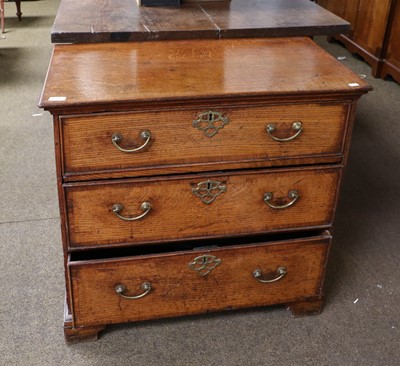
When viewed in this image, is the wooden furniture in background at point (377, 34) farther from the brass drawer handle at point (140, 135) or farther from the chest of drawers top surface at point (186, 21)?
the brass drawer handle at point (140, 135)

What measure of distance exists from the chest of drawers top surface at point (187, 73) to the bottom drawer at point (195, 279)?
0.42 metres

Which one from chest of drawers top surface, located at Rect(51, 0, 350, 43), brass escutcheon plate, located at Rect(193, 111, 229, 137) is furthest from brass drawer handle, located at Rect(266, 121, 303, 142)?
chest of drawers top surface, located at Rect(51, 0, 350, 43)

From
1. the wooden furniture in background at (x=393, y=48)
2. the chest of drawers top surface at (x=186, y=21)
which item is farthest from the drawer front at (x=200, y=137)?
the wooden furniture in background at (x=393, y=48)

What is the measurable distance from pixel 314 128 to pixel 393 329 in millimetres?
677

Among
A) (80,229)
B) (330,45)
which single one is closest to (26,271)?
(80,229)

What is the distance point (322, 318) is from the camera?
1.73m

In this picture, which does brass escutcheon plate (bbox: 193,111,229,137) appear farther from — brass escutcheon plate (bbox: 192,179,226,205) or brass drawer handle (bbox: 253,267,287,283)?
brass drawer handle (bbox: 253,267,287,283)

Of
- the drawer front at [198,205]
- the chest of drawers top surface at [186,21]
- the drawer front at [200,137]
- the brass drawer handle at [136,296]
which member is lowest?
the brass drawer handle at [136,296]

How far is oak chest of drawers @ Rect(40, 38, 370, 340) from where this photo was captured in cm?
136

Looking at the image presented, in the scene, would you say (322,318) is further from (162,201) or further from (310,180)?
(162,201)

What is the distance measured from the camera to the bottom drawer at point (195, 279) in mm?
1521

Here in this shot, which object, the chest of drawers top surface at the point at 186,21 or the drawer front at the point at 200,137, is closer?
the drawer front at the point at 200,137

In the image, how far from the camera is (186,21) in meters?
1.74

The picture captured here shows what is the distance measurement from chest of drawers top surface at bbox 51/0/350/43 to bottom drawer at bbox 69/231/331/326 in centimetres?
60
